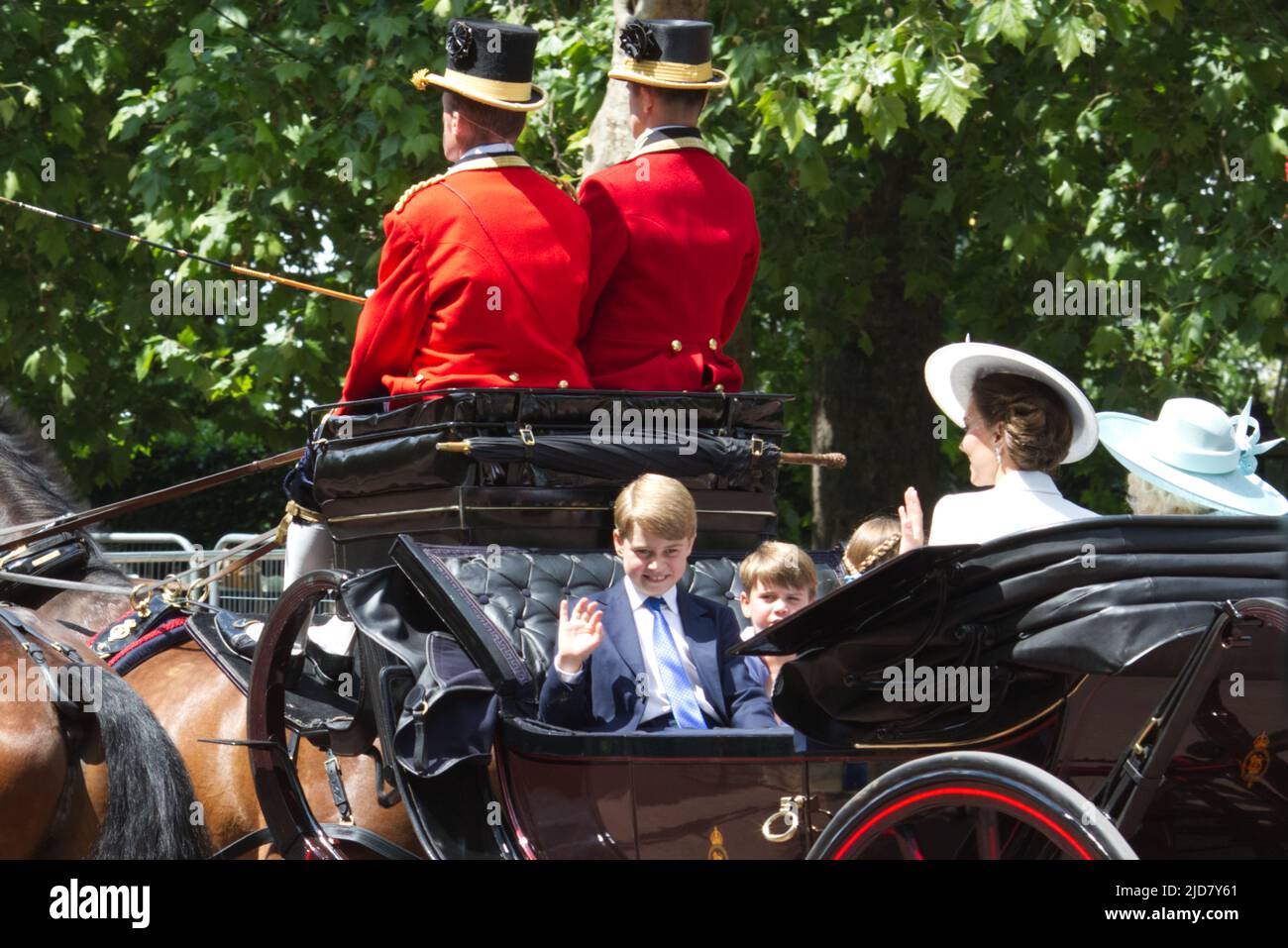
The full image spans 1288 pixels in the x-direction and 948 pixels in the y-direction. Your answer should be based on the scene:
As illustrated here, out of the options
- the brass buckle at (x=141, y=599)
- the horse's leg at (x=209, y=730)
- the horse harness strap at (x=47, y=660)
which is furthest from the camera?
the brass buckle at (x=141, y=599)

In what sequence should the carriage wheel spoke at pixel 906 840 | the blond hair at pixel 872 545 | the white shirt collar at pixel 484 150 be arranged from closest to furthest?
the carriage wheel spoke at pixel 906 840
the blond hair at pixel 872 545
the white shirt collar at pixel 484 150

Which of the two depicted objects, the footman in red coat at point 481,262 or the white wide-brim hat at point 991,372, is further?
the footman in red coat at point 481,262

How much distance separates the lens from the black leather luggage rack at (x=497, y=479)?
4.14 meters

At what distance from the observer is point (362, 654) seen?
13.7ft

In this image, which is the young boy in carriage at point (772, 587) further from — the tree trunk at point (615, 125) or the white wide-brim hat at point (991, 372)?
the tree trunk at point (615, 125)

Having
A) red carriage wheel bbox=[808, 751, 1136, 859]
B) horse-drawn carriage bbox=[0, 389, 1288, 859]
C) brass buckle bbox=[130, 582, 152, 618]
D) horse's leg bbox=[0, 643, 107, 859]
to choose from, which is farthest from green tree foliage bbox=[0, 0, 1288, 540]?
red carriage wheel bbox=[808, 751, 1136, 859]

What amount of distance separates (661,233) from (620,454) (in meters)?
0.83

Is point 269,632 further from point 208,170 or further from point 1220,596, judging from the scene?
point 208,170

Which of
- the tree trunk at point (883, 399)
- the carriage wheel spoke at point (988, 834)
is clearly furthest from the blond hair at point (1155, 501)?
the tree trunk at point (883, 399)

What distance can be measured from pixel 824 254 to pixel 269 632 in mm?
5889

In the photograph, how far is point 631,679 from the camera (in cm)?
382

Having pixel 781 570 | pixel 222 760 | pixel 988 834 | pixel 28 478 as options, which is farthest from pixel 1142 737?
pixel 28 478

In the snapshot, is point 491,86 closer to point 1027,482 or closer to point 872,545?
point 872,545

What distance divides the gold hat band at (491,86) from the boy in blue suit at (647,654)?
1.20m
